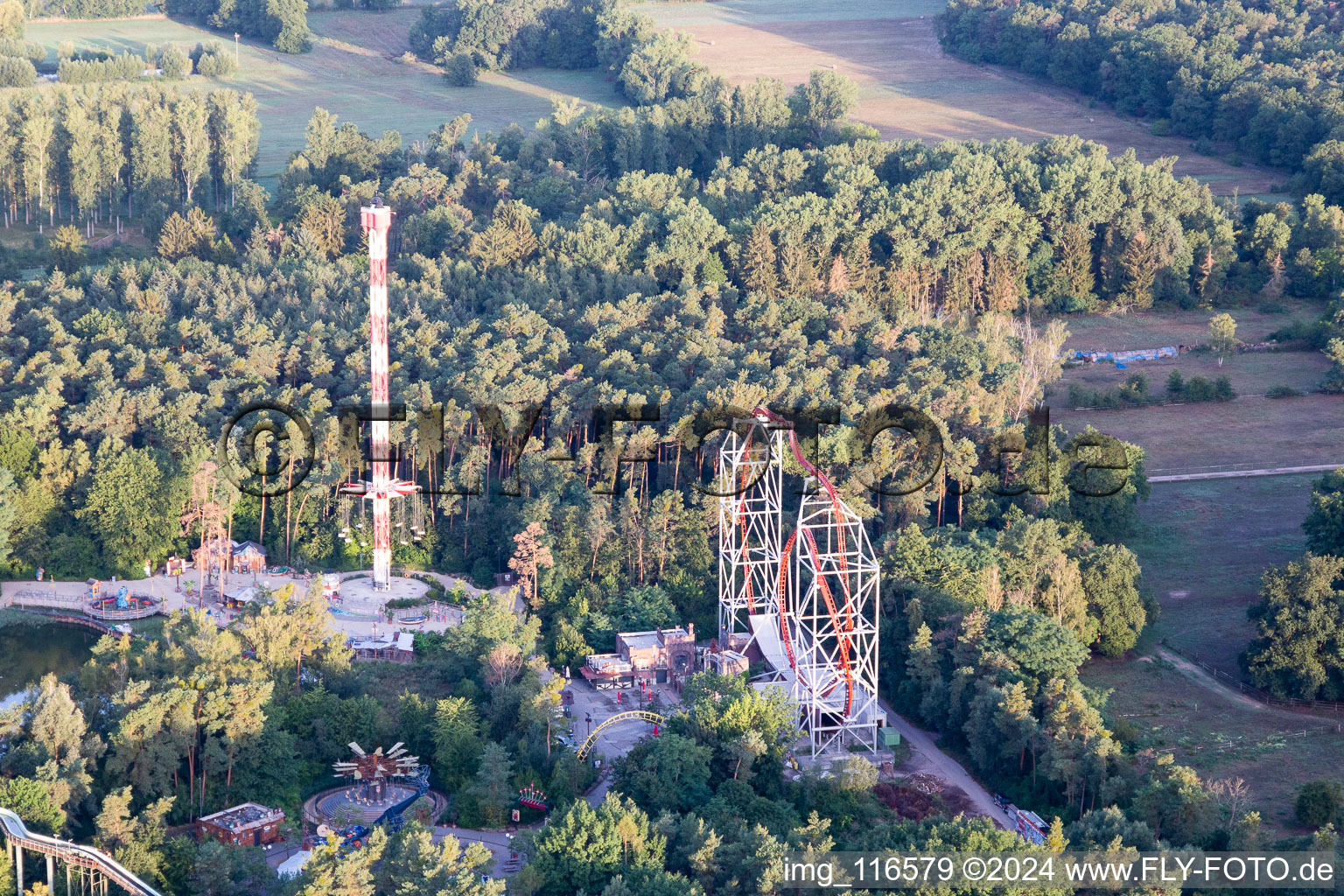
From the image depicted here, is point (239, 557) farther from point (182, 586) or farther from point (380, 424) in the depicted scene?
point (380, 424)

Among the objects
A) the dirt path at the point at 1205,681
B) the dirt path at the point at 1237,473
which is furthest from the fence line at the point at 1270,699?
the dirt path at the point at 1237,473

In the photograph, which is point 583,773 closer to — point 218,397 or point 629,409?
point 629,409

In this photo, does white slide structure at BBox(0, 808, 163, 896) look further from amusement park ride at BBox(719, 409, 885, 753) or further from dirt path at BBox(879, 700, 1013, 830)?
dirt path at BBox(879, 700, 1013, 830)

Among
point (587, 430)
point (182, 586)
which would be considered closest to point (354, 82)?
point (587, 430)

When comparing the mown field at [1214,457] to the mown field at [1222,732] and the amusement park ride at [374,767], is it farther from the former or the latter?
the amusement park ride at [374,767]

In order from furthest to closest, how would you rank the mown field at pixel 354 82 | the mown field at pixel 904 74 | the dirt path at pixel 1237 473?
the mown field at pixel 354 82 → the mown field at pixel 904 74 → the dirt path at pixel 1237 473
